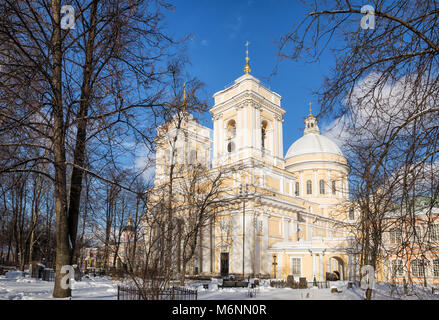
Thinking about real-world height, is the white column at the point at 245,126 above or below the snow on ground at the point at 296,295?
above

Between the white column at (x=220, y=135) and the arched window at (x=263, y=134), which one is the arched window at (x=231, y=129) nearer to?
the white column at (x=220, y=135)

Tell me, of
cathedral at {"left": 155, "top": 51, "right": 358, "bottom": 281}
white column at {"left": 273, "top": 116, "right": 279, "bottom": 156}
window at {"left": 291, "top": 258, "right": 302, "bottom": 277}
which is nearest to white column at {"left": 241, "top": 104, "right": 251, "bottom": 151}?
cathedral at {"left": 155, "top": 51, "right": 358, "bottom": 281}

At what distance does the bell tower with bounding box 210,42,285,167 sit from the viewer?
131ft

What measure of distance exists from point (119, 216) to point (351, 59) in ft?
91.7

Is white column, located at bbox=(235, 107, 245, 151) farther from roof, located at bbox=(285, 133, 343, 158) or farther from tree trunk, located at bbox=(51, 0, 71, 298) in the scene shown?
tree trunk, located at bbox=(51, 0, 71, 298)

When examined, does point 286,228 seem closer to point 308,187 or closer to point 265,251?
point 265,251

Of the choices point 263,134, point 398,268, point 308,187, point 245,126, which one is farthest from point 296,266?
point 398,268

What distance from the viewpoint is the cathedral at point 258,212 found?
1419 inches

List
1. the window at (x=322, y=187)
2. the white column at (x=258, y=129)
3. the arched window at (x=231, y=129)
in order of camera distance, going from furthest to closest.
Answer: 1. the window at (x=322, y=187)
2. the arched window at (x=231, y=129)
3. the white column at (x=258, y=129)

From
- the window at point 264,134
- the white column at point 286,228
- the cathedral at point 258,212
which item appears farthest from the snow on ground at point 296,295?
the window at point 264,134

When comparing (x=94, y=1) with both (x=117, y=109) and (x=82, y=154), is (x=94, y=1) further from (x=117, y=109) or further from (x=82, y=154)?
(x=82, y=154)

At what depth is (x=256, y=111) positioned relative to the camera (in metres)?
41.0

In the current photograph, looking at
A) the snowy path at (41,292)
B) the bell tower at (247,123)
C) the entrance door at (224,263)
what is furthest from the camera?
the bell tower at (247,123)

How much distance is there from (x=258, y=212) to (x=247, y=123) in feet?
32.7
